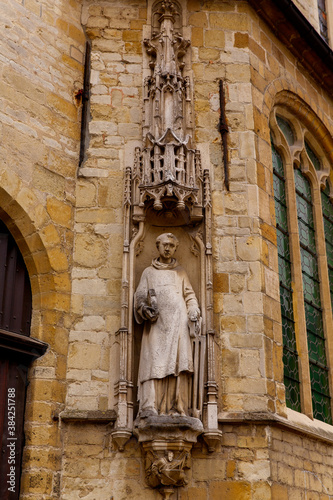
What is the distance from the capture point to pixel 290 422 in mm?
7520

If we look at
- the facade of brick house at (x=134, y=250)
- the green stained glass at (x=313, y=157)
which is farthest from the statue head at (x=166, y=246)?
the green stained glass at (x=313, y=157)

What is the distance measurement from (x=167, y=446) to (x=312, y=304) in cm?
344

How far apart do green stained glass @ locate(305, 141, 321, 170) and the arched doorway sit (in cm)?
485

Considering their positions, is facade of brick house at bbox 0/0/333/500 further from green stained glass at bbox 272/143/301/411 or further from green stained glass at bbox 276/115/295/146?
green stained glass at bbox 276/115/295/146

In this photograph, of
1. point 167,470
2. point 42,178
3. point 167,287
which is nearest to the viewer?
point 167,470

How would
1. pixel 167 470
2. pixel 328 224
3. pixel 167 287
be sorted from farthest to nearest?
pixel 328 224 → pixel 167 287 → pixel 167 470

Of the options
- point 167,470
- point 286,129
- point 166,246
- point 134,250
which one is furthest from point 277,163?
point 167,470

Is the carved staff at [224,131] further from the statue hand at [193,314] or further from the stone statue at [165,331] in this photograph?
the statue hand at [193,314]

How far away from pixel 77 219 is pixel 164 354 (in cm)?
192

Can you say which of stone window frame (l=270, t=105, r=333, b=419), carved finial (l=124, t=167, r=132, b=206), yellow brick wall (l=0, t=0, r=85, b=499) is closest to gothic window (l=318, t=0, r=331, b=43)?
stone window frame (l=270, t=105, r=333, b=419)

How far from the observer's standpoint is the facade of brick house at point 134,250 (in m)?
7.09

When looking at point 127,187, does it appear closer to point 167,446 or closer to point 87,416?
point 87,416

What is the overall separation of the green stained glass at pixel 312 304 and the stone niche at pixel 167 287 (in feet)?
7.06

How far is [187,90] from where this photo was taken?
8.62 meters
